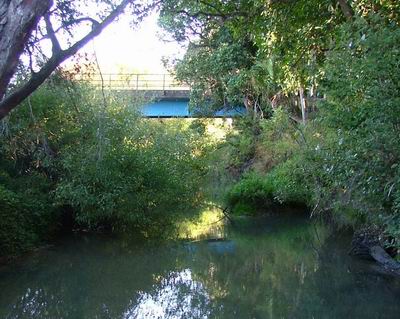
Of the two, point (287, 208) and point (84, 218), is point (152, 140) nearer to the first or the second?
point (84, 218)

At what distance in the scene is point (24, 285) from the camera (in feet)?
36.0

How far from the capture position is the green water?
946 centimetres

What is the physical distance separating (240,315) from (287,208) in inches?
485

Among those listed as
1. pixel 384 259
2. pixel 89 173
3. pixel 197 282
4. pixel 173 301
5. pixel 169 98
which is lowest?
pixel 197 282

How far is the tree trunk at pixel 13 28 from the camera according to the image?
11.4ft

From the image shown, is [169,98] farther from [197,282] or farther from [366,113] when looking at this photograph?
[366,113]

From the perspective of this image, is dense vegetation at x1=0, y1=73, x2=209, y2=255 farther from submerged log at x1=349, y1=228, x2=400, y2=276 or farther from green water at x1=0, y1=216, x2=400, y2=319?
submerged log at x1=349, y1=228, x2=400, y2=276

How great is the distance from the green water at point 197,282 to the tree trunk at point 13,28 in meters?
6.42

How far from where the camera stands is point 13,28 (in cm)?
351

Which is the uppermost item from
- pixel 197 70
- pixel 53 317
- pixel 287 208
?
pixel 197 70

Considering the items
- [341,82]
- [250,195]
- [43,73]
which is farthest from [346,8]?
[250,195]

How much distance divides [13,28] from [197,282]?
8.71 meters

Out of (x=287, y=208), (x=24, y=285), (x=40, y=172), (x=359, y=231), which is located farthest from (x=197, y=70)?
(x=24, y=285)

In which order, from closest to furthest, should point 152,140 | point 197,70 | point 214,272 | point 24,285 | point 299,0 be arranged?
point 299,0
point 24,285
point 214,272
point 152,140
point 197,70
